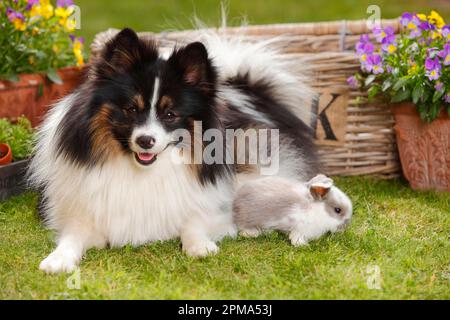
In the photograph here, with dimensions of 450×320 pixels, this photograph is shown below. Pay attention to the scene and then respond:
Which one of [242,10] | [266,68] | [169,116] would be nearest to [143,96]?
[169,116]

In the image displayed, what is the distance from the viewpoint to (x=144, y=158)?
2.75m

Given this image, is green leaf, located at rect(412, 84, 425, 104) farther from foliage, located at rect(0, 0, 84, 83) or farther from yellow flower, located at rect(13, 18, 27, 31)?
yellow flower, located at rect(13, 18, 27, 31)

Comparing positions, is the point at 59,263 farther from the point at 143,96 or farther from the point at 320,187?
the point at 320,187

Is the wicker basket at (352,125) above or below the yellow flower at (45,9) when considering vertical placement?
below

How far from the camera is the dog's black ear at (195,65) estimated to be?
2732 mm

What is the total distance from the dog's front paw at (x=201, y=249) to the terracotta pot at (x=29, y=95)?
156 cm

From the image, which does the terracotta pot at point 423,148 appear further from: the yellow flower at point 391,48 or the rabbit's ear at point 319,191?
the rabbit's ear at point 319,191

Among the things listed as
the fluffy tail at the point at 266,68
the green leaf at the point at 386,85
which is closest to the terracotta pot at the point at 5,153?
the fluffy tail at the point at 266,68

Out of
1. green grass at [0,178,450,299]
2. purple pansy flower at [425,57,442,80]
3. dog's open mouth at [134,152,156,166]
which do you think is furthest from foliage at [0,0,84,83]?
purple pansy flower at [425,57,442,80]

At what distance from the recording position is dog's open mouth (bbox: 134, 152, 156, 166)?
2746mm

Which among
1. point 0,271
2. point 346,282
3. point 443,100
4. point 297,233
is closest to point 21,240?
point 0,271

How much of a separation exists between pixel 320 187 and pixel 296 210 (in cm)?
16

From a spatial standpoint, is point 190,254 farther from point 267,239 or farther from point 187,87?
point 187,87
